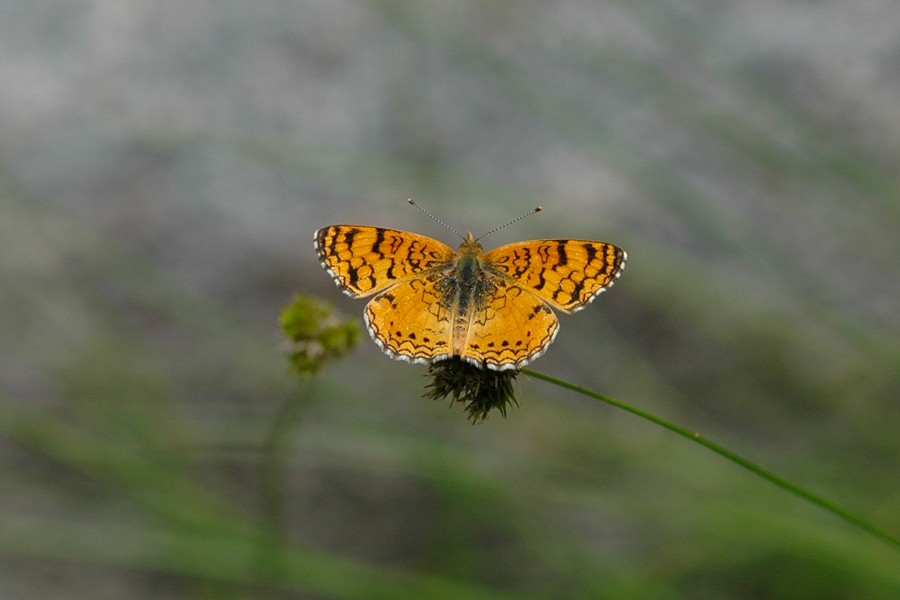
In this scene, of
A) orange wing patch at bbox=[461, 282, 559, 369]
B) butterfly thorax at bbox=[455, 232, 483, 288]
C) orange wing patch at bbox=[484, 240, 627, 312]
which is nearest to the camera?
orange wing patch at bbox=[461, 282, 559, 369]

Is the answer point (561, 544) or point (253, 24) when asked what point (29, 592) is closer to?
point (561, 544)

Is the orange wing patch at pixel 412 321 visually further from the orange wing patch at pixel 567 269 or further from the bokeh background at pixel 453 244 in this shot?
the bokeh background at pixel 453 244

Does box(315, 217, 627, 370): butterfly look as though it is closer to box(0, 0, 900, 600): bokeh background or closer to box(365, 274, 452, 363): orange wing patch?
box(365, 274, 452, 363): orange wing patch

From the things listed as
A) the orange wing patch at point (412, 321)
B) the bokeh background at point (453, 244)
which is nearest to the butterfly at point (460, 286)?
the orange wing patch at point (412, 321)

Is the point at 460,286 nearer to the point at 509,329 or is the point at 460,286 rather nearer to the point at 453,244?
the point at 509,329

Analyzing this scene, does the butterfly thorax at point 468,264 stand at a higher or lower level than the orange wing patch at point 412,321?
higher

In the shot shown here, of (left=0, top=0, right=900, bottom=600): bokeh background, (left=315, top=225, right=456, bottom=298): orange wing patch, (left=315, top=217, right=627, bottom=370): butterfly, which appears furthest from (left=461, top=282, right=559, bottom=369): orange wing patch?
(left=0, top=0, right=900, bottom=600): bokeh background

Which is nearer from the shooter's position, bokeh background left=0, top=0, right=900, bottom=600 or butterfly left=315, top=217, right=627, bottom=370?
butterfly left=315, top=217, right=627, bottom=370

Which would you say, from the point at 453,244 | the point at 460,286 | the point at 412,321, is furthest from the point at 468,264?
the point at 453,244
